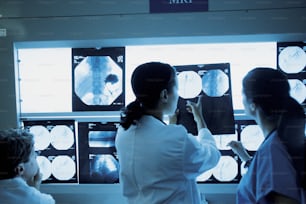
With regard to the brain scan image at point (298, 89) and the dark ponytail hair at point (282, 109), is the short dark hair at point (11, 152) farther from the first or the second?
the brain scan image at point (298, 89)

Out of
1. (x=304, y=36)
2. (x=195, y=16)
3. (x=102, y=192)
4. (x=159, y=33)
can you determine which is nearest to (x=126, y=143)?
(x=102, y=192)

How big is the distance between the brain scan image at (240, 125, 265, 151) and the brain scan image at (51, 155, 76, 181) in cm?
89

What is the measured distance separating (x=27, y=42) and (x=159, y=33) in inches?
27.0

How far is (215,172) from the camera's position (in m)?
1.54

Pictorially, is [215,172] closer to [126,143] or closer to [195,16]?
[126,143]

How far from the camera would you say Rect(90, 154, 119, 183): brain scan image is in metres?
1.59

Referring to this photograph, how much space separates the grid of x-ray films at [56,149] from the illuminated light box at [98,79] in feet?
0.45

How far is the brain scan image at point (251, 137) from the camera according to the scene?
1.52 metres

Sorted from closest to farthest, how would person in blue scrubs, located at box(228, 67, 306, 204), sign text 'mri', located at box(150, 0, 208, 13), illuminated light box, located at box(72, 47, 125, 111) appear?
person in blue scrubs, located at box(228, 67, 306, 204) < sign text 'mri', located at box(150, 0, 208, 13) < illuminated light box, located at box(72, 47, 125, 111)

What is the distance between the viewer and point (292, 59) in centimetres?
149

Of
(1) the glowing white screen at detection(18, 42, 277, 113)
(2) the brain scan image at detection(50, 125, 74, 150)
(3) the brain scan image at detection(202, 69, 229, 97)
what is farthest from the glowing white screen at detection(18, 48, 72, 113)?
(3) the brain scan image at detection(202, 69, 229, 97)

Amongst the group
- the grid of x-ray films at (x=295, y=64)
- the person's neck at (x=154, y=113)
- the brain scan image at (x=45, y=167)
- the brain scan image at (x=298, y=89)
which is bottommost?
the brain scan image at (x=45, y=167)

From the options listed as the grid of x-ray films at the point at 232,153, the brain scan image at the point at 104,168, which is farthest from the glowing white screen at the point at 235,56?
the brain scan image at the point at 104,168

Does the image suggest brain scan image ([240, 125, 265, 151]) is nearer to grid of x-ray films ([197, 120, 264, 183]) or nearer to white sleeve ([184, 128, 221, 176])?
grid of x-ray films ([197, 120, 264, 183])
